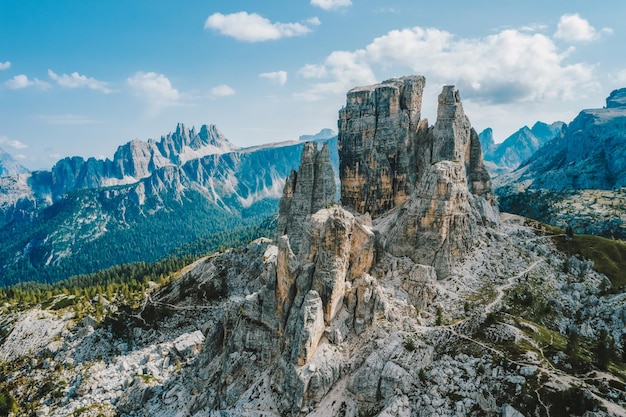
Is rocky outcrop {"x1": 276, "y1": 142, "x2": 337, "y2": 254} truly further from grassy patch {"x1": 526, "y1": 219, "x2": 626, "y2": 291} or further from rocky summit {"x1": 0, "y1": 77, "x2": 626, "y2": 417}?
grassy patch {"x1": 526, "y1": 219, "x2": 626, "y2": 291}

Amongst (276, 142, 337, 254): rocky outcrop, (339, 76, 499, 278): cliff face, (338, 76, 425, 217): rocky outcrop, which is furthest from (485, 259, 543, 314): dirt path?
(276, 142, 337, 254): rocky outcrop

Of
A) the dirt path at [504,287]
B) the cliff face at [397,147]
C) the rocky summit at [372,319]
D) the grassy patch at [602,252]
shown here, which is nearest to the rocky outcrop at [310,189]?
the rocky summit at [372,319]

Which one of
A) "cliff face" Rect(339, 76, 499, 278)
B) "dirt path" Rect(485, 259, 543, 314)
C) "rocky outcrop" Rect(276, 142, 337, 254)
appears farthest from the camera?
"rocky outcrop" Rect(276, 142, 337, 254)

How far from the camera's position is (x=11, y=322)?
357 feet

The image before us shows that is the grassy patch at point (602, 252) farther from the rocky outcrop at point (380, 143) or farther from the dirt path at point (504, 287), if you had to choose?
the rocky outcrop at point (380, 143)

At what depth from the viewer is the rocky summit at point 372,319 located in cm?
5038

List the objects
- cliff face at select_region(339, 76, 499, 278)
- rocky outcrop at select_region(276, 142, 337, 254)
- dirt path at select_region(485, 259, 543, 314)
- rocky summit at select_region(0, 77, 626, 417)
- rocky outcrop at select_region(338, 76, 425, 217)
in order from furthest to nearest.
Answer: rocky outcrop at select_region(338, 76, 425, 217) < rocky outcrop at select_region(276, 142, 337, 254) < cliff face at select_region(339, 76, 499, 278) < dirt path at select_region(485, 259, 543, 314) < rocky summit at select_region(0, 77, 626, 417)

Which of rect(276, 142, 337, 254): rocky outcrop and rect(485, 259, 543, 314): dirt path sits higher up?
rect(276, 142, 337, 254): rocky outcrop

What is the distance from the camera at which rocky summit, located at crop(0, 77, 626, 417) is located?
5038 cm

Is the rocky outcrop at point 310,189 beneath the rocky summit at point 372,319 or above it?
above

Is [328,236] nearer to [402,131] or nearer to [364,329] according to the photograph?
[364,329]

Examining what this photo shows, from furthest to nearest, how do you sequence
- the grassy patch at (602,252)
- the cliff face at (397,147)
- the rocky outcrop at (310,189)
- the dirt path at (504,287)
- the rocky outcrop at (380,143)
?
1. the rocky outcrop at (380,143)
2. the rocky outcrop at (310,189)
3. the cliff face at (397,147)
4. the grassy patch at (602,252)
5. the dirt path at (504,287)

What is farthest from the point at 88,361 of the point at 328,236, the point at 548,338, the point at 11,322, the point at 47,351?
the point at 548,338

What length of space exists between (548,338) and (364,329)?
90.0 feet
